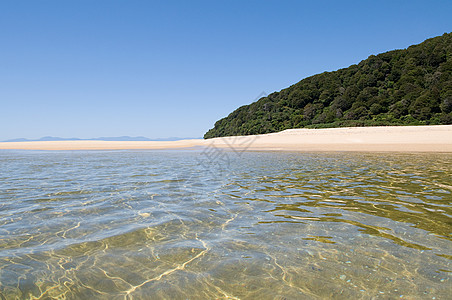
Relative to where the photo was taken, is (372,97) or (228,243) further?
(372,97)

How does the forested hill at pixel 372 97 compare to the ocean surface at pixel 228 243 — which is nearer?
the ocean surface at pixel 228 243

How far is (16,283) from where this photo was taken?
9.20 ft

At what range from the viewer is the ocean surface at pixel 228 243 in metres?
2.73

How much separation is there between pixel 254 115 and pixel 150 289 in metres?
63.4

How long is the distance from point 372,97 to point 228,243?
2061 inches

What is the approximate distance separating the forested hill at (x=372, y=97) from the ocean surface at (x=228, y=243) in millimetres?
36813

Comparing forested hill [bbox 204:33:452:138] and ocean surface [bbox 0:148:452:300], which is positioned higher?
forested hill [bbox 204:33:452:138]

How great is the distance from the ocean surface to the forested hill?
36813 millimetres

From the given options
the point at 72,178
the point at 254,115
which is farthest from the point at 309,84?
the point at 72,178

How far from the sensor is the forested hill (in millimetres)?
38844

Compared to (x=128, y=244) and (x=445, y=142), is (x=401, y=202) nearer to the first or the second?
(x=128, y=244)

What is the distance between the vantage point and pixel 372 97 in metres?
47.7

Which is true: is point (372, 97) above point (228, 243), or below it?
above

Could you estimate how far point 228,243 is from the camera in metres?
3.81
